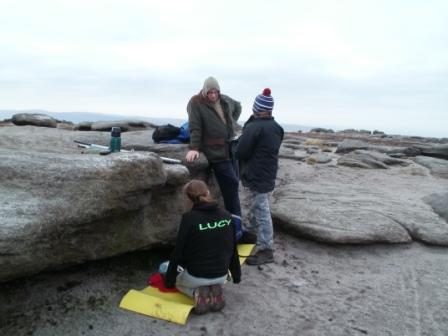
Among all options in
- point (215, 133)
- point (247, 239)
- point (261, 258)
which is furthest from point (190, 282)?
point (215, 133)

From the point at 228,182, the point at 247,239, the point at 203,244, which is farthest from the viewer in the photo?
the point at 247,239

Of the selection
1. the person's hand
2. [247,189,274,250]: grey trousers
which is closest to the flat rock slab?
[247,189,274,250]: grey trousers

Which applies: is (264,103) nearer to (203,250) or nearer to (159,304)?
(203,250)

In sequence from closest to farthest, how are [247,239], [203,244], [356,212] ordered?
[203,244] → [247,239] → [356,212]

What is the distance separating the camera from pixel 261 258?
7832 mm

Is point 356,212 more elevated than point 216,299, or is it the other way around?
point 356,212

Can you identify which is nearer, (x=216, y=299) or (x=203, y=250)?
(x=203, y=250)

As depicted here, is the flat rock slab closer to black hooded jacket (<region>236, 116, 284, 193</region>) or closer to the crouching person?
black hooded jacket (<region>236, 116, 284, 193</region>)

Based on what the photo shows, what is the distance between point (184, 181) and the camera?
7.43 m

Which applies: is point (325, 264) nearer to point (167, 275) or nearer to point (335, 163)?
point (167, 275)

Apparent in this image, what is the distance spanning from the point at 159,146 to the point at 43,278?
13.1 feet

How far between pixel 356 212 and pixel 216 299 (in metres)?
4.97

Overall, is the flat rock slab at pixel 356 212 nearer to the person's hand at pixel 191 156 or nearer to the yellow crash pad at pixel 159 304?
the person's hand at pixel 191 156

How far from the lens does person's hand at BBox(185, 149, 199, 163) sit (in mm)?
7699
